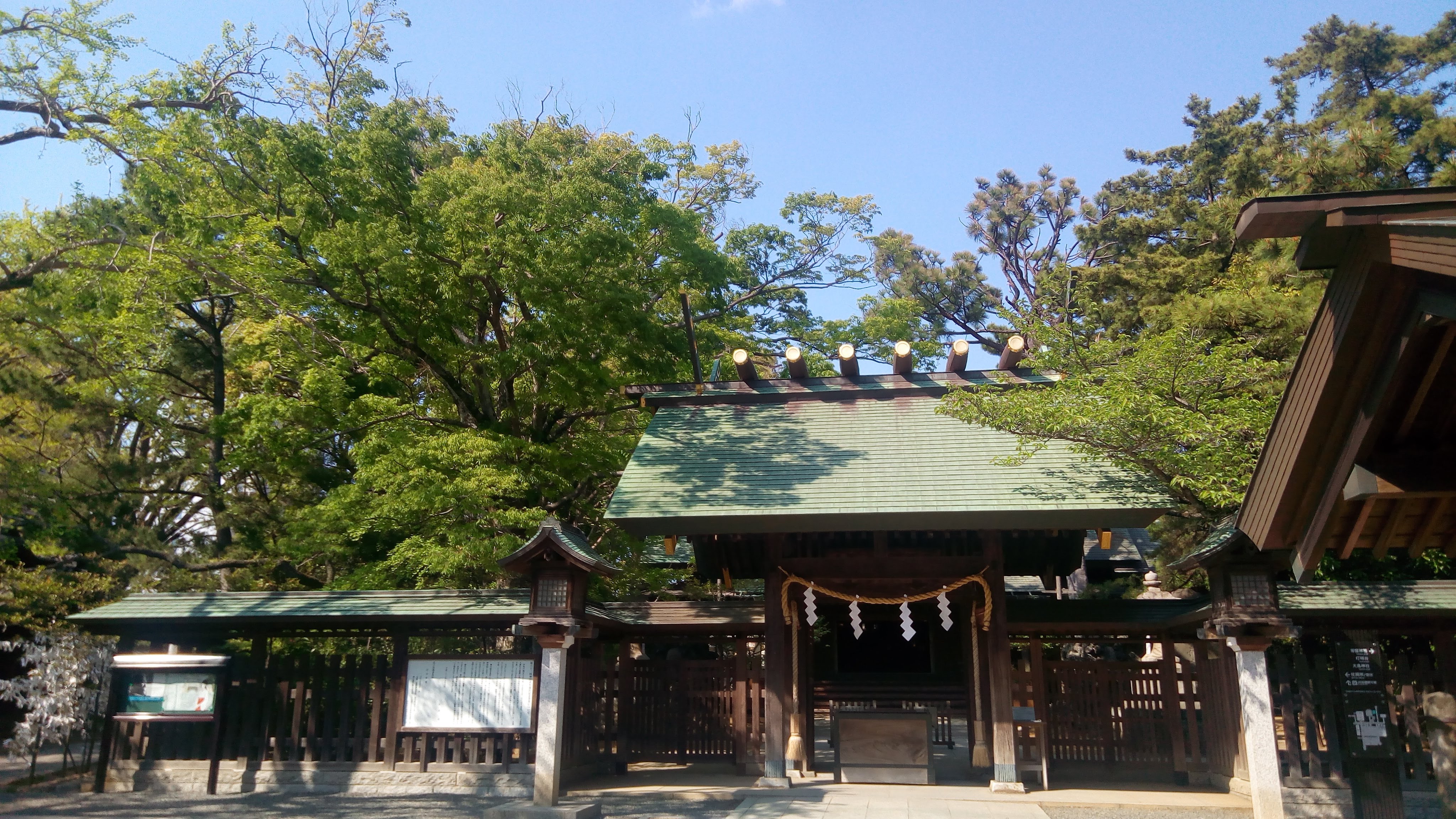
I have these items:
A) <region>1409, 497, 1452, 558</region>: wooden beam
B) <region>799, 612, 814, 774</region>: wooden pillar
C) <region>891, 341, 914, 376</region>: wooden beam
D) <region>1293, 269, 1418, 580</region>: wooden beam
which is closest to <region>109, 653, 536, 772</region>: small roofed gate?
<region>799, 612, 814, 774</region>: wooden pillar

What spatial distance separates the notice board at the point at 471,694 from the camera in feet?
35.8

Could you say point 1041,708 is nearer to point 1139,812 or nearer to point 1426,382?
point 1139,812

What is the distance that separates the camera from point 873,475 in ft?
37.5

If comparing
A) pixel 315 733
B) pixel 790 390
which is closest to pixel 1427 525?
pixel 790 390

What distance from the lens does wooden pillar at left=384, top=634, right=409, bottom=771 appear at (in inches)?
439

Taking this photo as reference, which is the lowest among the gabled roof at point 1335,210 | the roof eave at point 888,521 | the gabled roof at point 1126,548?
the roof eave at point 888,521

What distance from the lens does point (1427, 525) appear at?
484 cm

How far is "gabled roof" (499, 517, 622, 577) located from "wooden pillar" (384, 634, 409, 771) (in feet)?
7.99

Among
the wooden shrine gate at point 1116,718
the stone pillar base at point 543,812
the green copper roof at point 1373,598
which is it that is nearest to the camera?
the stone pillar base at point 543,812

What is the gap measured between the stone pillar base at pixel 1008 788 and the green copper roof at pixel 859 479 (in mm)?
3219

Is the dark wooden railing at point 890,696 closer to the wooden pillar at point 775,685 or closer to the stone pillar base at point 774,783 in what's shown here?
the wooden pillar at point 775,685

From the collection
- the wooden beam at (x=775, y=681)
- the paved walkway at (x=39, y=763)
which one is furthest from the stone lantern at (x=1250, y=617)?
the paved walkway at (x=39, y=763)

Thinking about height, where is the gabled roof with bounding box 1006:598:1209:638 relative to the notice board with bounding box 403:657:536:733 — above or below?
above

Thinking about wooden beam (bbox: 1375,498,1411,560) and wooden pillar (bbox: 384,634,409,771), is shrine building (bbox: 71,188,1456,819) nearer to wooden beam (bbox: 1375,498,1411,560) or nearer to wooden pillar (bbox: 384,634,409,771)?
wooden pillar (bbox: 384,634,409,771)
